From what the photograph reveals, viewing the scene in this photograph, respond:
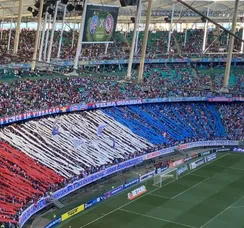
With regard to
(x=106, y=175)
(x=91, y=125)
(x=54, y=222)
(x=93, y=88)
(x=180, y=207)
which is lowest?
(x=54, y=222)

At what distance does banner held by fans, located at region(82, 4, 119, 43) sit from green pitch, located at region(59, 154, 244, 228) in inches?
417

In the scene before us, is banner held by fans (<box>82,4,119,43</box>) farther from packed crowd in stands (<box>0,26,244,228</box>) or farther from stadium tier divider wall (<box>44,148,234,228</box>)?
stadium tier divider wall (<box>44,148,234,228</box>)

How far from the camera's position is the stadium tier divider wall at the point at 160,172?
30.1 meters

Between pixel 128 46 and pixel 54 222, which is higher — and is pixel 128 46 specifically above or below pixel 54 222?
above

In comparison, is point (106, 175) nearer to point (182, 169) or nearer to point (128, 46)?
point (182, 169)

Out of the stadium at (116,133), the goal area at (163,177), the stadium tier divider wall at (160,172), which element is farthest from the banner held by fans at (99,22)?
the goal area at (163,177)

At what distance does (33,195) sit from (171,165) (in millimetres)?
14425

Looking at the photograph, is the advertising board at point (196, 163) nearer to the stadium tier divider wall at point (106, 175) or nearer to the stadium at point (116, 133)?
the stadium at point (116, 133)

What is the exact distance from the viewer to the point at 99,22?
30562 millimetres

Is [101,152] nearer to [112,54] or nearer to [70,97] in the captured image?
[70,97]

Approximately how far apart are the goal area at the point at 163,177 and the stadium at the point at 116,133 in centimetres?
9

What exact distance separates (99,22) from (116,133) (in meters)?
14.8

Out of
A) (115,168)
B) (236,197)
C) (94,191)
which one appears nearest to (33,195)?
(94,191)

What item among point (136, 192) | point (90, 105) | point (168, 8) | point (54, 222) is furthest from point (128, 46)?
point (54, 222)
